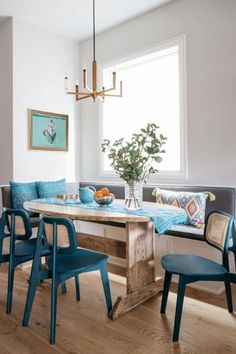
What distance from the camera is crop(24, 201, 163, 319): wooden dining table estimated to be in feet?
6.64

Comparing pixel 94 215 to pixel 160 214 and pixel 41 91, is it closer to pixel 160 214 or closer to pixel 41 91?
pixel 160 214

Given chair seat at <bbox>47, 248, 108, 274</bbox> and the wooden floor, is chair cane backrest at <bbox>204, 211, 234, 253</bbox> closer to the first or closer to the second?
the wooden floor

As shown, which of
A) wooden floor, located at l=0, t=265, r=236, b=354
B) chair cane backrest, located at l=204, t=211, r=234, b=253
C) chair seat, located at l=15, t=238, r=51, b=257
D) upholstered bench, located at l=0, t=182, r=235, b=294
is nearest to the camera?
wooden floor, located at l=0, t=265, r=236, b=354

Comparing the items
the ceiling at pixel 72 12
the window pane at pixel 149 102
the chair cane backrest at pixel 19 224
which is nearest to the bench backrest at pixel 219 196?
the window pane at pixel 149 102

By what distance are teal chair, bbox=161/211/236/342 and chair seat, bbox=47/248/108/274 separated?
0.47 meters

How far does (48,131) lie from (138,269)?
8.74 ft

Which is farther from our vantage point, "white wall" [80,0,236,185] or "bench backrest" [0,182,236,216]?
"white wall" [80,0,236,185]

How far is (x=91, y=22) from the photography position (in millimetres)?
4035

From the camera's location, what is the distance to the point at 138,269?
229 cm

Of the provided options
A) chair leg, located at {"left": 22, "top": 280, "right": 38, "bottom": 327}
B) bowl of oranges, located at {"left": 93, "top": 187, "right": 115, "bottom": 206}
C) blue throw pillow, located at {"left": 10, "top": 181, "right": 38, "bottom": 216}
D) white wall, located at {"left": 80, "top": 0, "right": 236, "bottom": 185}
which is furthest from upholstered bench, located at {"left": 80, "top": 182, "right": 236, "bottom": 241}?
chair leg, located at {"left": 22, "top": 280, "right": 38, "bottom": 327}

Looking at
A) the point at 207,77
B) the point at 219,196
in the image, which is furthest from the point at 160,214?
the point at 207,77

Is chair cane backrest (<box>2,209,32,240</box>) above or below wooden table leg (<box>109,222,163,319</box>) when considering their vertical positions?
above

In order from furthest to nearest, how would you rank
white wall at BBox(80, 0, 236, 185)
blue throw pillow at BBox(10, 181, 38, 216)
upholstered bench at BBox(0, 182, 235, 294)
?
blue throw pillow at BBox(10, 181, 38, 216) < white wall at BBox(80, 0, 236, 185) < upholstered bench at BBox(0, 182, 235, 294)

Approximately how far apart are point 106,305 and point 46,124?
2.78 meters
